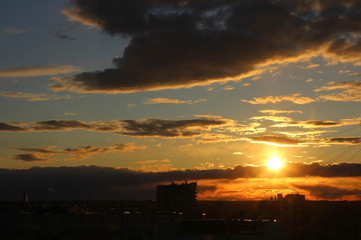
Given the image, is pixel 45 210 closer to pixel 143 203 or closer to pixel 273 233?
pixel 273 233

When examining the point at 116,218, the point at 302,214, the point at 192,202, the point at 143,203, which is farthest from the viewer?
the point at 143,203

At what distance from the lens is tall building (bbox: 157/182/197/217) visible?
372 feet

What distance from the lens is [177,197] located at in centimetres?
11531

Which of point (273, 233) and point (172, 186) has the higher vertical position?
point (172, 186)

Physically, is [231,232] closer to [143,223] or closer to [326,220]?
[143,223]

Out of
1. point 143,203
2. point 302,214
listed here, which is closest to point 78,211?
point 302,214

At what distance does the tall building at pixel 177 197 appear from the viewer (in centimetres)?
11338

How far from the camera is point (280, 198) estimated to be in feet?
463

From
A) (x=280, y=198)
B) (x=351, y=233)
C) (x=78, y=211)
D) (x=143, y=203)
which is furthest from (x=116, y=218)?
(x=143, y=203)

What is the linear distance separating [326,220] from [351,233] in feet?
16.4

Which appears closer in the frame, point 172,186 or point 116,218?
point 116,218

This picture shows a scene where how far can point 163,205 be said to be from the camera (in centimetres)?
11488

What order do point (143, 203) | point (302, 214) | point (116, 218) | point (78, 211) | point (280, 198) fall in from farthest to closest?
1. point (143, 203)
2. point (280, 198)
3. point (302, 214)
4. point (78, 211)
5. point (116, 218)

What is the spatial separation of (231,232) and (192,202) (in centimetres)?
4635
